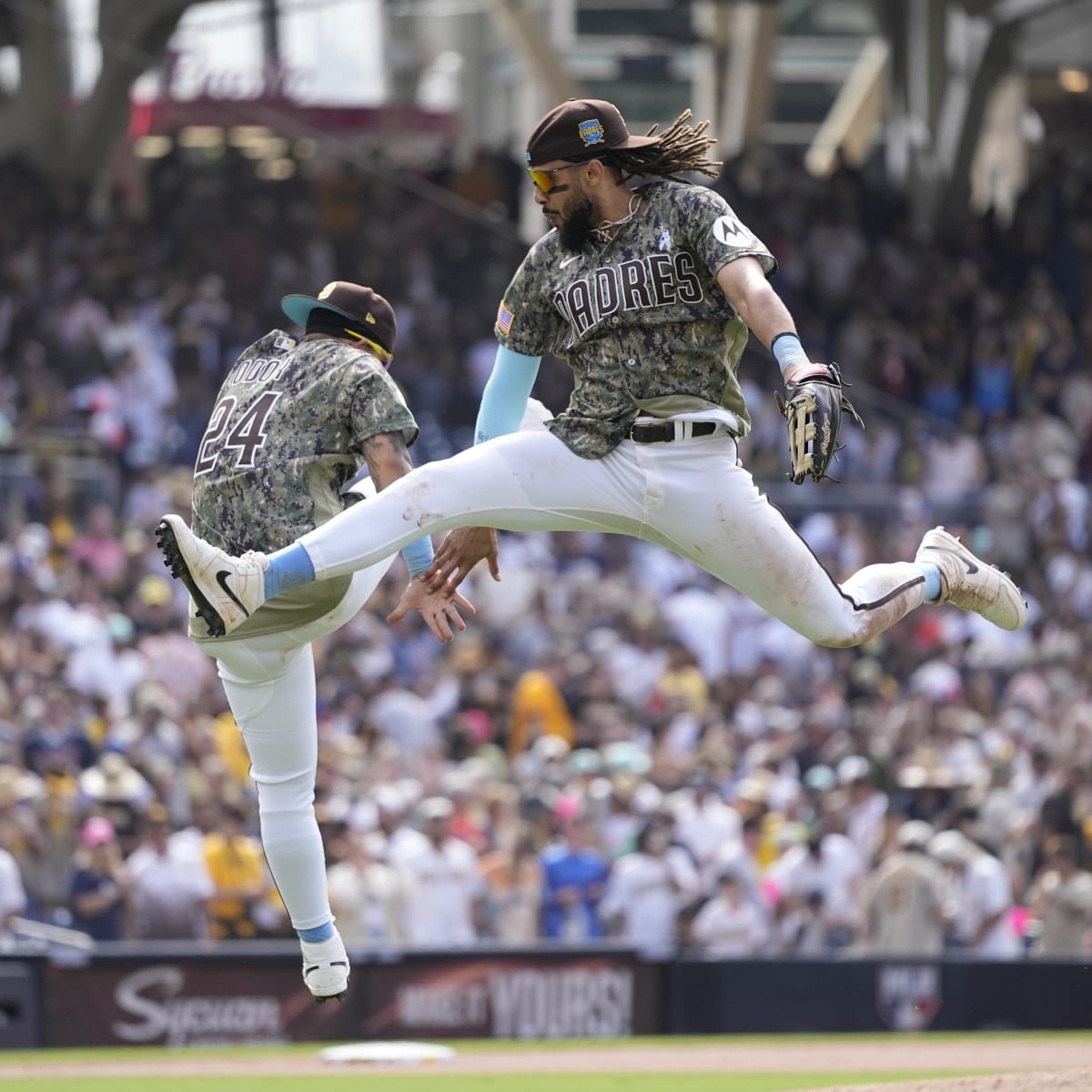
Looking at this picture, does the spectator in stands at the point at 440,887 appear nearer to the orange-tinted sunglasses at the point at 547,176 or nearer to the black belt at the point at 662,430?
the black belt at the point at 662,430

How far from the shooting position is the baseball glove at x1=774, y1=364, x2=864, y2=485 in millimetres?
5648

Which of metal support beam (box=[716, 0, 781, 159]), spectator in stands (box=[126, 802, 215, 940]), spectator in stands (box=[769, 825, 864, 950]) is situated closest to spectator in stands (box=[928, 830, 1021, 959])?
spectator in stands (box=[769, 825, 864, 950])

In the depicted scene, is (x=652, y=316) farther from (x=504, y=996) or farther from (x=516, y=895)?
(x=516, y=895)

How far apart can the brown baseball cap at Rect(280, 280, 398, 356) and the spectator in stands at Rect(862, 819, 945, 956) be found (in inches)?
258

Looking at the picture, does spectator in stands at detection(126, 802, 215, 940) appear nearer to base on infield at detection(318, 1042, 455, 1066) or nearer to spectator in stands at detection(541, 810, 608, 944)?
base on infield at detection(318, 1042, 455, 1066)

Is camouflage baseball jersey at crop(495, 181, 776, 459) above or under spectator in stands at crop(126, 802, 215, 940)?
above

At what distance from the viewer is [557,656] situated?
52.7 ft

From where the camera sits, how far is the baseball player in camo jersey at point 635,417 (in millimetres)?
6082

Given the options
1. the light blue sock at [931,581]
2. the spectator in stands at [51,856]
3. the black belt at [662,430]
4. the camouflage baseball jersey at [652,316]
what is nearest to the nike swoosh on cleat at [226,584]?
the camouflage baseball jersey at [652,316]

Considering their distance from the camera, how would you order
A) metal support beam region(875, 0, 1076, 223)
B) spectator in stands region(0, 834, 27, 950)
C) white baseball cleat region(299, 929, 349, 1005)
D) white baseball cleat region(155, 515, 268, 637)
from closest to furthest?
white baseball cleat region(155, 515, 268, 637) → white baseball cleat region(299, 929, 349, 1005) → spectator in stands region(0, 834, 27, 950) → metal support beam region(875, 0, 1076, 223)

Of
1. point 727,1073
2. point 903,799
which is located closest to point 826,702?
point 903,799

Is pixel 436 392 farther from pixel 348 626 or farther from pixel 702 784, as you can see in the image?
pixel 702 784

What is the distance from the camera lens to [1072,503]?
18312 millimetres

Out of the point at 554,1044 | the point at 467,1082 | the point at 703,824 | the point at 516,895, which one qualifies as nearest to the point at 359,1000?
the point at 554,1044
